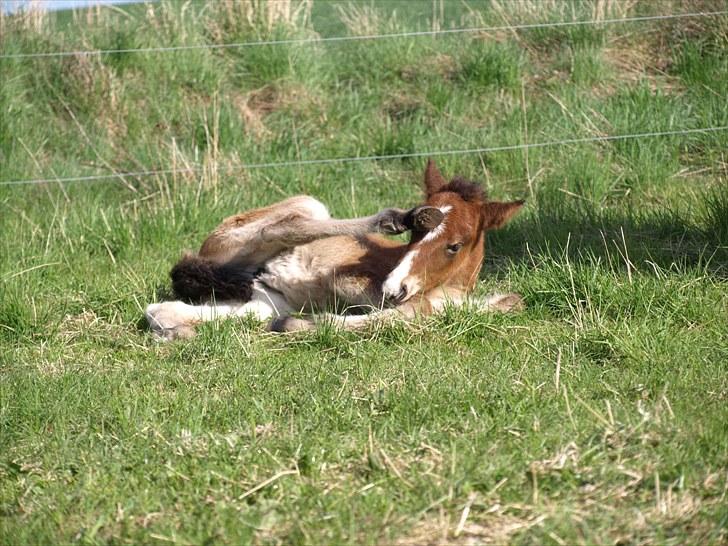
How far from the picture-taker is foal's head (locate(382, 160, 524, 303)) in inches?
233

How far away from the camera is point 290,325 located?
6.04m

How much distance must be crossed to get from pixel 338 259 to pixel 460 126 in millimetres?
3845

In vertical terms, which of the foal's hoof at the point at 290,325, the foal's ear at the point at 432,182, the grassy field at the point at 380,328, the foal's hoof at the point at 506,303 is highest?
the foal's ear at the point at 432,182

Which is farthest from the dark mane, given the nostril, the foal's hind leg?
the nostril

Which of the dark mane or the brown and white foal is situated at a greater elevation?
the dark mane

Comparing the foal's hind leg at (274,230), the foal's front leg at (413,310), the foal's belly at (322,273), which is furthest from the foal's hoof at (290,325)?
the foal's hind leg at (274,230)

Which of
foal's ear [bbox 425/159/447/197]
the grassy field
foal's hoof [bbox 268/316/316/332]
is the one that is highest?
foal's ear [bbox 425/159/447/197]

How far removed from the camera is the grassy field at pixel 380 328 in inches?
148

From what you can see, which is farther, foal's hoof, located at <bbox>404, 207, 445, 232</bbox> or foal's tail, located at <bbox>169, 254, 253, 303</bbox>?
foal's tail, located at <bbox>169, 254, 253, 303</bbox>

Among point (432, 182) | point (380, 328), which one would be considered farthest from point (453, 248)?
point (380, 328)

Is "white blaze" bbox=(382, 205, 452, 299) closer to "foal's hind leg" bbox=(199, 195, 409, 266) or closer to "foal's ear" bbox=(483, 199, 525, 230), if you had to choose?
"foal's hind leg" bbox=(199, 195, 409, 266)

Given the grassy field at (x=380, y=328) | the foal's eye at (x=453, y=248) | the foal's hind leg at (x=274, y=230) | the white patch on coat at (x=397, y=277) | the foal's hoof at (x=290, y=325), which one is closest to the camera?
the grassy field at (x=380, y=328)

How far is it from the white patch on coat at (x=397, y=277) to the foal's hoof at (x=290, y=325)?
1.72ft

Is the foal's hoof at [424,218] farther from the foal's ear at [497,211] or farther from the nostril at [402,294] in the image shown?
the foal's ear at [497,211]
